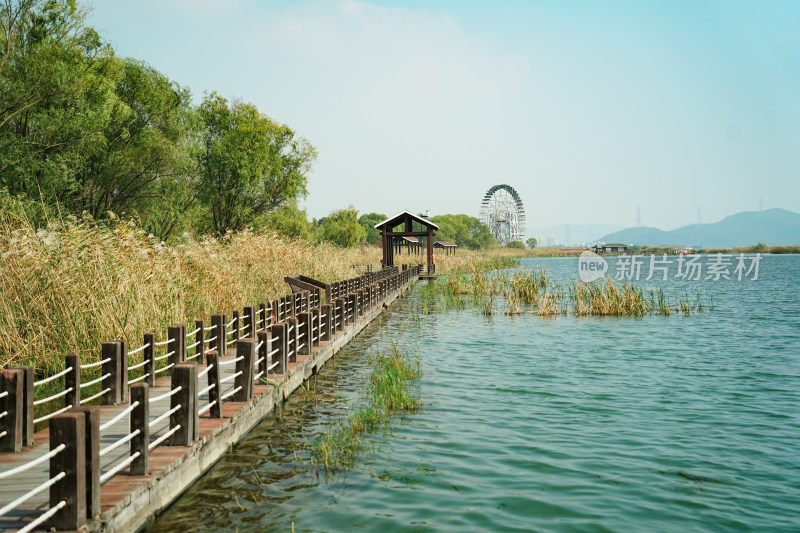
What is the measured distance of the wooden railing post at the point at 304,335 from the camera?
42.9ft

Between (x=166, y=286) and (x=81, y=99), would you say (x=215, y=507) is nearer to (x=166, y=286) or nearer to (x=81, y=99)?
(x=166, y=286)

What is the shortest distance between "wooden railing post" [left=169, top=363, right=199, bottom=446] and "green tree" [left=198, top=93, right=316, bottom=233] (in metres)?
34.9

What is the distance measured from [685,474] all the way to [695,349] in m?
11.4

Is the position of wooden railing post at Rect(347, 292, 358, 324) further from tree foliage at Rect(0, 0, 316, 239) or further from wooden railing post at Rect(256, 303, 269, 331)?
tree foliage at Rect(0, 0, 316, 239)

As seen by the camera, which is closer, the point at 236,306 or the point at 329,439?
the point at 329,439

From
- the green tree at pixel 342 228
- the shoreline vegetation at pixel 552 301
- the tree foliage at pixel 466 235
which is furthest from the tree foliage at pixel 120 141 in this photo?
the tree foliage at pixel 466 235

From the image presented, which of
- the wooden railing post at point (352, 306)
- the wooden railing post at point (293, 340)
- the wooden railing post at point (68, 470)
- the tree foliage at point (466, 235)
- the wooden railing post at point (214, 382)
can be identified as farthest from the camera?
the tree foliage at point (466, 235)

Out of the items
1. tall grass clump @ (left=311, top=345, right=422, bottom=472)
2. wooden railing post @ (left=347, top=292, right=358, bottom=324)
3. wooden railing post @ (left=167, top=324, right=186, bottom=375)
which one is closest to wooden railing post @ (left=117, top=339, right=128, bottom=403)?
wooden railing post @ (left=167, top=324, right=186, bottom=375)

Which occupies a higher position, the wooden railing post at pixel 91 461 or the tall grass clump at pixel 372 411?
the wooden railing post at pixel 91 461

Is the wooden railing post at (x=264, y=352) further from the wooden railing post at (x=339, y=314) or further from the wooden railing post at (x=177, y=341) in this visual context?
the wooden railing post at (x=339, y=314)

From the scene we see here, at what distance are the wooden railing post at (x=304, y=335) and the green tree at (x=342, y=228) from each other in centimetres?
7170

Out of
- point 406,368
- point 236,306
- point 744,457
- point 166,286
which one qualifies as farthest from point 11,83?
point 744,457

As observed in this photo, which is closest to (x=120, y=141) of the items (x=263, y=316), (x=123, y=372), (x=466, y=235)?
(x=263, y=316)

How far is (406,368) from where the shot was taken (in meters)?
13.7
